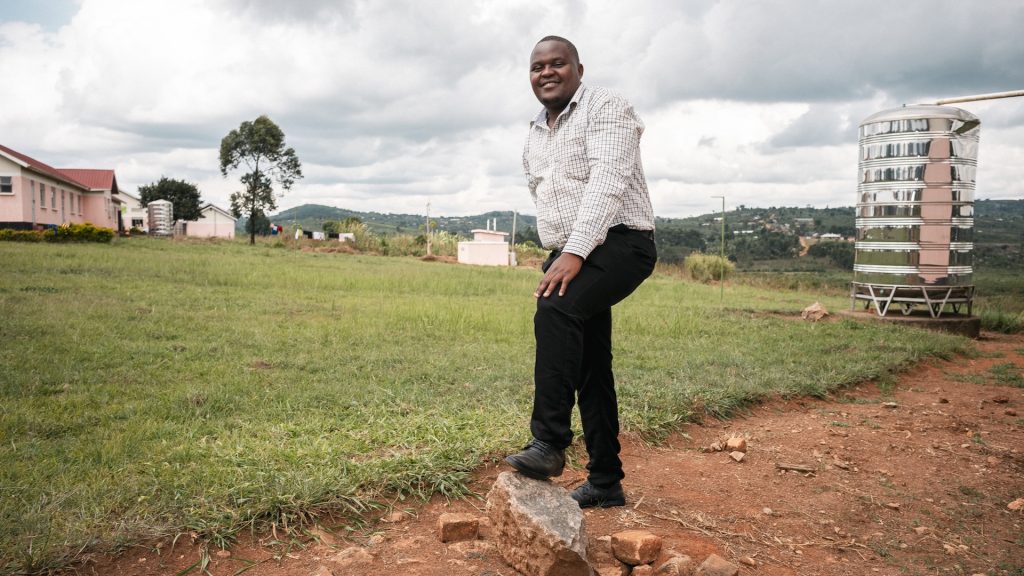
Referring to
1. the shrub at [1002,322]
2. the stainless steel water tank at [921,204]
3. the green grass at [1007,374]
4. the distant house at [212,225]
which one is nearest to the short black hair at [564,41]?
the green grass at [1007,374]

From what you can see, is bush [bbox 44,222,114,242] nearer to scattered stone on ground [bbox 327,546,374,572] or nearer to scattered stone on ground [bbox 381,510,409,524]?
scattered stone on ground [bbox 381,510,409,524]

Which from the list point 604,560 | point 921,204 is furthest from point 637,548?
point 921,204

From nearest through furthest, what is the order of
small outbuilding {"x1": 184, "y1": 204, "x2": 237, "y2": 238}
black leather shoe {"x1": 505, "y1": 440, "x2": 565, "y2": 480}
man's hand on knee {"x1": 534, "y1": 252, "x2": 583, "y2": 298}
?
man's hand on knee {"x1": 534, "y1": 252, "x2": 583, "y2": 298}
black leather shoe {"x1": 505, "y1": 440, "x2": 565, "y2": 480}
small outbuilding {"x1": 184, "y1": 204, "x2": 237, "y2": 238}

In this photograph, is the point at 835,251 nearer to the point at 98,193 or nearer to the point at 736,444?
the point at 736,444

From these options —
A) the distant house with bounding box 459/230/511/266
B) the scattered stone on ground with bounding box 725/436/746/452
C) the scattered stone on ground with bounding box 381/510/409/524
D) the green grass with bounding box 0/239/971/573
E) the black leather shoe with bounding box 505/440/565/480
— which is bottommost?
the scattered stone on ground with bounding box 381/510/409/524

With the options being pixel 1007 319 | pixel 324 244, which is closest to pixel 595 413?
pixel 1007 319

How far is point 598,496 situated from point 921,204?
30.7 ft

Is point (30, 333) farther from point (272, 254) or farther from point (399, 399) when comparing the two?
point (272, 254)

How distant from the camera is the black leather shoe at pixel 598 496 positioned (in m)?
3.35

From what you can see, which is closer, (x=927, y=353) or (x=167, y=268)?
(x=927, y=353)

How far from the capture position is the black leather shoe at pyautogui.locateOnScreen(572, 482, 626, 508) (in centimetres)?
335

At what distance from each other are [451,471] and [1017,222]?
39086mm

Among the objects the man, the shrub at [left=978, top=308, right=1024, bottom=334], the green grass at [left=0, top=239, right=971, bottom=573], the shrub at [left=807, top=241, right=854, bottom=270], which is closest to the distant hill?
the shrub at [left=807, top=241, right=854, bottom=270]

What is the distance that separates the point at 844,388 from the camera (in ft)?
21.1
